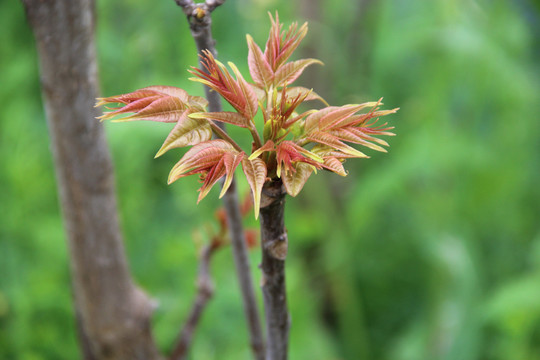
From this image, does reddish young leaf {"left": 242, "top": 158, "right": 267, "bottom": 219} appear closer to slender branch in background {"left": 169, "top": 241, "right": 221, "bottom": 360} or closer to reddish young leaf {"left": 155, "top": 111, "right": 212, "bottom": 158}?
reddish young leaf {"left": 155, "top": 111, "right": 212, "bottom": 158}

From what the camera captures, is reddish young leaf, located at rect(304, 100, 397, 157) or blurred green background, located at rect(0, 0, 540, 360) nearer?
reddish young leaf, located at rect(304, 100, 397, 157)

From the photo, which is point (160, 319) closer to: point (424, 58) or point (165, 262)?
point (165, 262)

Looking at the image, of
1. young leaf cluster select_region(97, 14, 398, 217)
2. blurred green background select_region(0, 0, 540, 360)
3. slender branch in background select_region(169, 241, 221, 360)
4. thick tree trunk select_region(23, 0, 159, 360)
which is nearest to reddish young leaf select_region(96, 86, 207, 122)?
young leaf cluster select_region(97, 14, 398, 217)

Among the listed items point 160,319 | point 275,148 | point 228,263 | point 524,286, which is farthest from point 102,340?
point 524,286

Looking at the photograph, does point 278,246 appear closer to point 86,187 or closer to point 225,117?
point 225,117

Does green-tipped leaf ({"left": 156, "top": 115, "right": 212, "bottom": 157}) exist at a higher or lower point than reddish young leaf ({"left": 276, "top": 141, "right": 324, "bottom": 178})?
higher

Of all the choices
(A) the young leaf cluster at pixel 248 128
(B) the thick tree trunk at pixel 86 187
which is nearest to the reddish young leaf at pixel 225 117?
(A) the young leaf cluster at pixel 248 128
